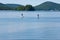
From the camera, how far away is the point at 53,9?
124000mm

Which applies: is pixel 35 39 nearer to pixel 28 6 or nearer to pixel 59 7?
pixel 28 6

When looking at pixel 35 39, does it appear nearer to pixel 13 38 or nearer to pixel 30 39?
pixel 30 39

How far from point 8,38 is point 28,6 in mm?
75240

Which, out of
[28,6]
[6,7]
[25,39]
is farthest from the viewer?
[6,7]

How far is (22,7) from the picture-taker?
102m

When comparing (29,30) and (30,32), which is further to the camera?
(29,30)

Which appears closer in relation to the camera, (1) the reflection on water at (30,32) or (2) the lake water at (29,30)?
(2) the lake water at (29,30)

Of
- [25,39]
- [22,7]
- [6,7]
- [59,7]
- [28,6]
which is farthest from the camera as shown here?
[59,7]

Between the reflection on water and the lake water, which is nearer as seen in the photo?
the lake water

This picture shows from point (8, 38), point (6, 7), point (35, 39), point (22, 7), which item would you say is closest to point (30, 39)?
point (35, 39)

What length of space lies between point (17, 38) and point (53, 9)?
108145 mm

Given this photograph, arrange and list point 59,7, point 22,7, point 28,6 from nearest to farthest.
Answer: point 28,6
point 22,7
point 59,7

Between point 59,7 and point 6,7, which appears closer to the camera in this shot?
point 6,7

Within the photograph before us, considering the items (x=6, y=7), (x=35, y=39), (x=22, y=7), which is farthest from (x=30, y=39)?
(x=6, y=7)
